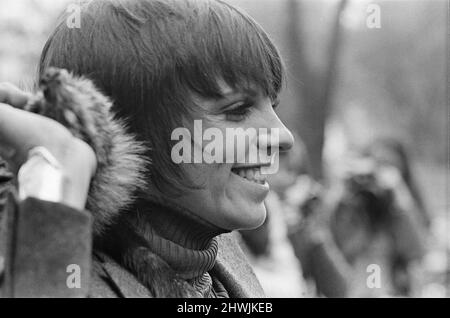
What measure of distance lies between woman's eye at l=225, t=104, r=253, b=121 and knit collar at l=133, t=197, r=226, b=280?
0.27 m

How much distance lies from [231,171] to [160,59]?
1.12 feet

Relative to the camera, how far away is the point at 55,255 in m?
2.04

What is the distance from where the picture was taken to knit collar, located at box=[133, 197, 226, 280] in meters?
2.51

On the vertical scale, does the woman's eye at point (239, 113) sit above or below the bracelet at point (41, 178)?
above

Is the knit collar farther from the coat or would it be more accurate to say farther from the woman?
the coat

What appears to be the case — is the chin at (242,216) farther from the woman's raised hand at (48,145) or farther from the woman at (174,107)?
the woman's raised hand at (48,145)

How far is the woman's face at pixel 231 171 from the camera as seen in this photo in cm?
250

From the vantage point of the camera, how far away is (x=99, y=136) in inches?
88.7

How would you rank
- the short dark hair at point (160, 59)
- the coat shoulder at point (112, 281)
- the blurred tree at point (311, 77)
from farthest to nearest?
the blurred tree at point (311, 77) → the short dark hair at point (160, 59) → the coat shoulder at point (112, 281)

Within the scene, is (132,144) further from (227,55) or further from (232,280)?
(232,280)

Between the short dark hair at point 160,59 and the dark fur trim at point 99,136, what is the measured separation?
0.07m

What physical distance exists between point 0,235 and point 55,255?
196 millimetres

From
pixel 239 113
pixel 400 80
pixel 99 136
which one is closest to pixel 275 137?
pixel 239 113

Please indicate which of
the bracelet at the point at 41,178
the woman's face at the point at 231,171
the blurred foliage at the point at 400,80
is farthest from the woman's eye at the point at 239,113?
the blurred foliage at the point at 400,80
